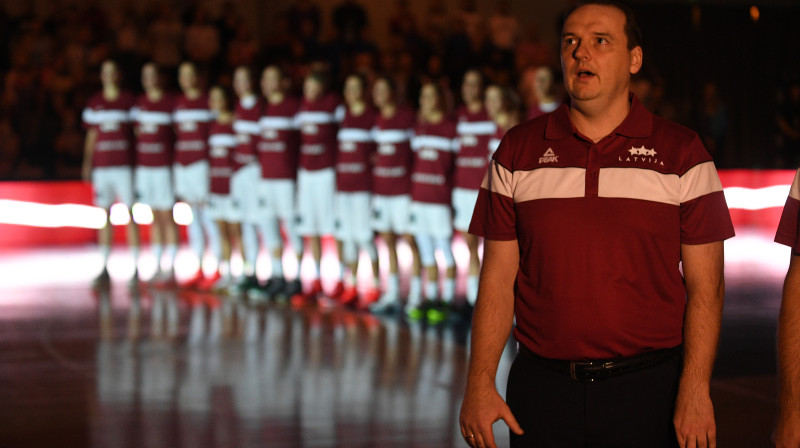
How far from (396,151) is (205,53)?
705cm

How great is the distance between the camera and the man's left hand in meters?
2.62

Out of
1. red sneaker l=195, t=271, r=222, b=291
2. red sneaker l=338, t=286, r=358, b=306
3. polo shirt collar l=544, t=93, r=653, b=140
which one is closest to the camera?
polo shirt collar l=544, t=93, r=653, b=140

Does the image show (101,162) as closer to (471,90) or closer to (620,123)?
(471,90)

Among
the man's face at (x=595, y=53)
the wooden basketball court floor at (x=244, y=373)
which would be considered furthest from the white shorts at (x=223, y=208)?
the man's face at (x=595, y=53)

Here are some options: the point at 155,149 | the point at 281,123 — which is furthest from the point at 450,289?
the point at 155,149

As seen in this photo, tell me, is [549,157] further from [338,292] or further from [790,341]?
[338,292]

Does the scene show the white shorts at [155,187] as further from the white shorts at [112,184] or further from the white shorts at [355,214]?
the white shorts at [355,214]

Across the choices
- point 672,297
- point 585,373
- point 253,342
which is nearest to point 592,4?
point 672,297

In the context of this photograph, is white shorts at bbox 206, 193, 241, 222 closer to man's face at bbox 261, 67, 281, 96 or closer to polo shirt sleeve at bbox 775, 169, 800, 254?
man's face at bbox 261, 67, 281, 96

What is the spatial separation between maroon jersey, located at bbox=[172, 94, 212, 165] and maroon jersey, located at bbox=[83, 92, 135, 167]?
580mm

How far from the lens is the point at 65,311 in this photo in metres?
9.25

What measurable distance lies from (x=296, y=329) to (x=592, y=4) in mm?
5973

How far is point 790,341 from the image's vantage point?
2.69 m

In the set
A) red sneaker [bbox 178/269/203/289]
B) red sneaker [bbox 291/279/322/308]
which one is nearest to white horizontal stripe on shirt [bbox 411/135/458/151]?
red sneaker [bbox 291/279/322/308]
